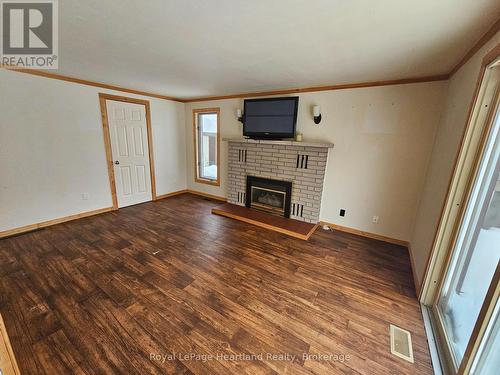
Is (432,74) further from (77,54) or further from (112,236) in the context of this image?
(112,236)

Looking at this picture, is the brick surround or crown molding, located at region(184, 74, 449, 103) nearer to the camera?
crown molding, located at region(184, 74, 449, 103)

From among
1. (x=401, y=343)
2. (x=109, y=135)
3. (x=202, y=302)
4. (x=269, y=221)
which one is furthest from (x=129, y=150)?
(x=401, y=343)

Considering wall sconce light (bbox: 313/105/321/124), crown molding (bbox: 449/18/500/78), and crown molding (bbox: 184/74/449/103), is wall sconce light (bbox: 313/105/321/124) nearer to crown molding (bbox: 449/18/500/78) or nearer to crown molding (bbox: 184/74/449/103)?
crown molding (bbox: 184/74/449/103)

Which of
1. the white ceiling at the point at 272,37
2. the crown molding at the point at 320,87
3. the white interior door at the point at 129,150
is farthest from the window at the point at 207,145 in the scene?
the white ceiling at the point at 272,37

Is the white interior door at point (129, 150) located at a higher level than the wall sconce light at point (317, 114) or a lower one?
lower

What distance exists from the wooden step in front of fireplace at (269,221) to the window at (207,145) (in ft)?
3.44

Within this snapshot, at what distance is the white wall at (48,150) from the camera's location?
2697 millimetres

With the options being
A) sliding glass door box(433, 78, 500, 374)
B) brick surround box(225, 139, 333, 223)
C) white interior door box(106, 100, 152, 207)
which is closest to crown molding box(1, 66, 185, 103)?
white interior door box(106, 100, 152, 207)

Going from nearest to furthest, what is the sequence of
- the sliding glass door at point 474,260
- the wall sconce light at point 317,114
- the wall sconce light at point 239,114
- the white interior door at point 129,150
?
the sliding glass door at point 474,260 → the wall sconce light at point 317,114 → the white interior door at point 129,150 → the wall sconce light at point 239,114

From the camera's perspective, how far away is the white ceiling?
1280 mm

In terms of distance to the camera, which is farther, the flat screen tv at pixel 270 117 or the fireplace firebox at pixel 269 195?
the fireplace firebox at pixel 269 195

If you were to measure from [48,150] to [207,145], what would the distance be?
2.82 meters

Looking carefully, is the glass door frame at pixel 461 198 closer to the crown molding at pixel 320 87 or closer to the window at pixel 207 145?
the crown molding at pixel 320 87

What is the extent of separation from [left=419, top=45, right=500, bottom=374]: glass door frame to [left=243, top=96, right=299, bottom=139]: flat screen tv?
2.15 m
